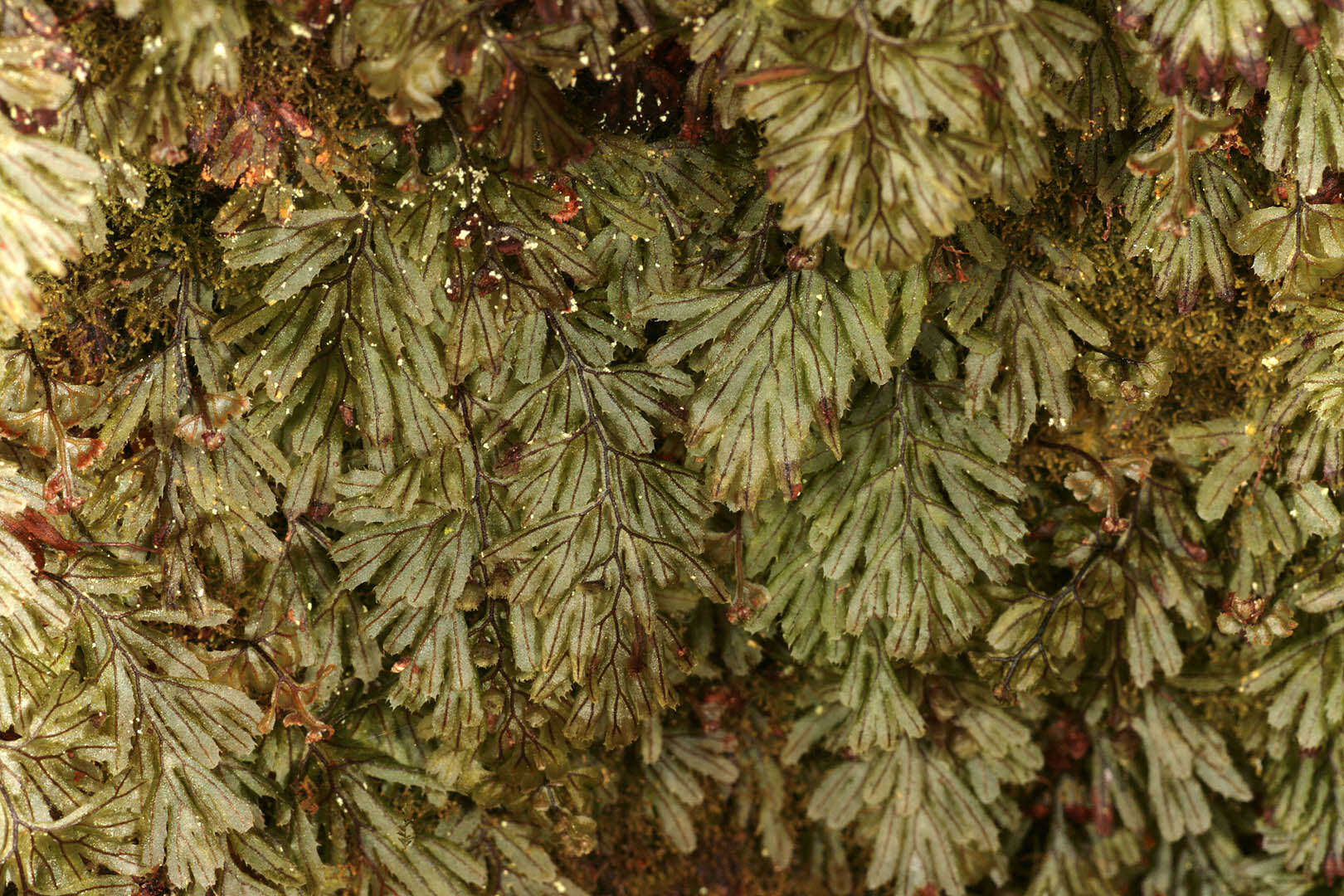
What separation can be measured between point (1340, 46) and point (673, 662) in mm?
1505

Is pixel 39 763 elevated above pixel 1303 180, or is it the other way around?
pixel 1303 180

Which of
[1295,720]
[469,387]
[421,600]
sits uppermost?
[469,387]

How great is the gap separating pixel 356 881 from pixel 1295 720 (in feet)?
6.71

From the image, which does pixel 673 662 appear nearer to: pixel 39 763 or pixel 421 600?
pixel 421 600

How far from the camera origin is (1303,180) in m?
1.73

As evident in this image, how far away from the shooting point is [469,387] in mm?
1856

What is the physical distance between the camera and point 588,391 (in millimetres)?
1835

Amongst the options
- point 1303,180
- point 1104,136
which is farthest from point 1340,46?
point 1104,136

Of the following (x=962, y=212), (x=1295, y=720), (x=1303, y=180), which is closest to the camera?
(x=962, y=212)

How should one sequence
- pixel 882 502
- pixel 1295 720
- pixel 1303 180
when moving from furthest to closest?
pixel 1295 720, pixel 882 502, pixel 1303 180

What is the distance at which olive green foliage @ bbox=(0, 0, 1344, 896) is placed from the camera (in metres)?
1.48

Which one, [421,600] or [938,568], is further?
[938,568]

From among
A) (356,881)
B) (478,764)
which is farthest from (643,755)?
(356,881)

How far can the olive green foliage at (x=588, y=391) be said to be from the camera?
148cm
